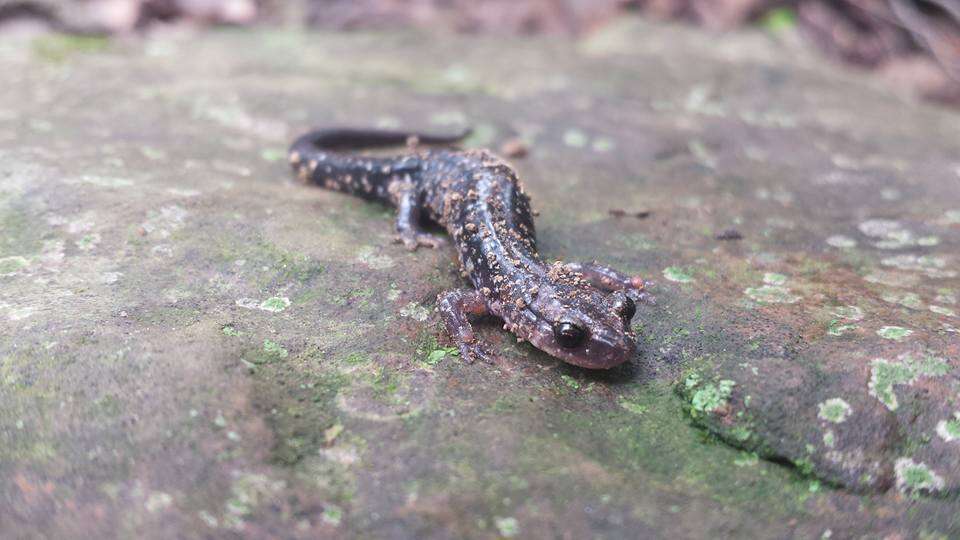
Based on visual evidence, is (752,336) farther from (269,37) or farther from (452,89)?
(269,37)

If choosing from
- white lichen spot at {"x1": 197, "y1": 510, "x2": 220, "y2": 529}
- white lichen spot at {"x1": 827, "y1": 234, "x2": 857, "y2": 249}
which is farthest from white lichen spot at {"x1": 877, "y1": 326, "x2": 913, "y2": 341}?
white lichen spot at {"x1": 197, "y1": 510, "x2": 220, "y2": 529}

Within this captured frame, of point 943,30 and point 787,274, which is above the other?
point 943,30

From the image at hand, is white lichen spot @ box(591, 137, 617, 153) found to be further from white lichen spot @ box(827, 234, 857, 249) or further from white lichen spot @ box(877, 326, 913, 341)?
white lichen spot @ box(877, 326, 913, 341)

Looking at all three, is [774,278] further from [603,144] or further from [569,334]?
[603,144]

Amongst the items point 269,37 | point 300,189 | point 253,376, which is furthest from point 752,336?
point 269,37

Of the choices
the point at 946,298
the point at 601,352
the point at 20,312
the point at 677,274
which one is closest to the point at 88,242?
the point at 20,312

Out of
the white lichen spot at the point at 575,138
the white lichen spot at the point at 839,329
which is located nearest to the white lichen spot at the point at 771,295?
the white lichen spot at the point at 839,329

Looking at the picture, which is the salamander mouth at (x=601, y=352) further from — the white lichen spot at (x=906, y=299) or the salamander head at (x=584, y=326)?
the white lichen spot at (x=906, y=299)
